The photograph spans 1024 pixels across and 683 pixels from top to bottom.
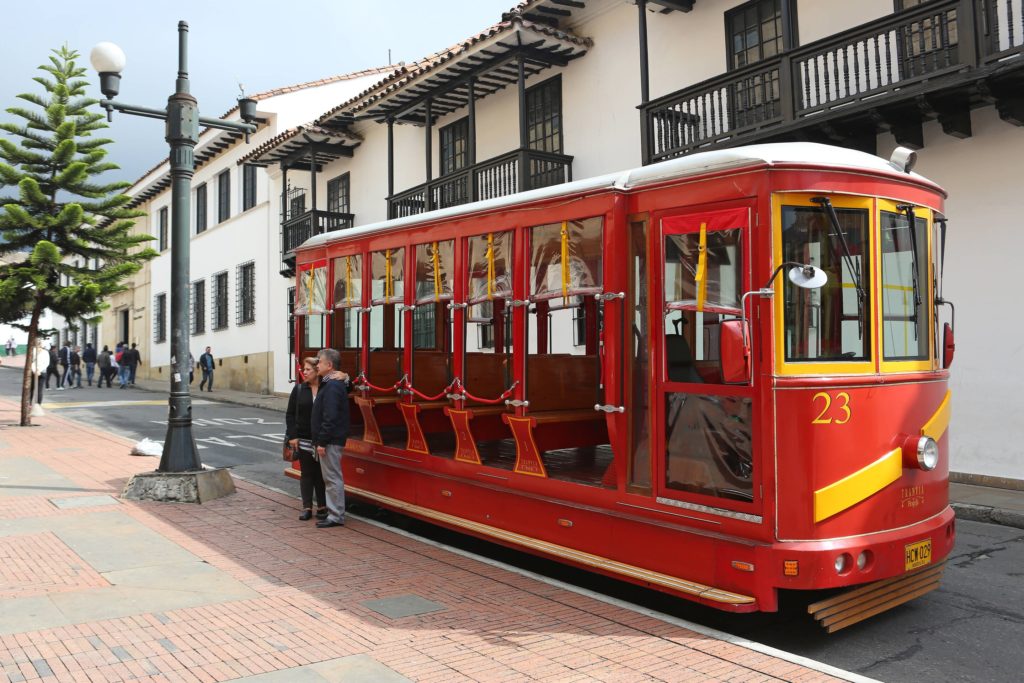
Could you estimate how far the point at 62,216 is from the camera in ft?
53.0

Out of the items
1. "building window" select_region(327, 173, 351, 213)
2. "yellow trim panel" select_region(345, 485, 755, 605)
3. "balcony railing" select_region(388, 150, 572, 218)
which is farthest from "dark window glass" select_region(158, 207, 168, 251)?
"yellow trim panel" select_region(345, 485, 755, 605)

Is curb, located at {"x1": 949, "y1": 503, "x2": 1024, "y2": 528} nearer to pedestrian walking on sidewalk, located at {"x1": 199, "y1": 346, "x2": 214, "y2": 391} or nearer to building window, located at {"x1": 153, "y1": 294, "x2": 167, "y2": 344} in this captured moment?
pedestrian walking on sidewalk, located at {"x1": 199, "y1": 346, "x2": 214, "y2": 391}

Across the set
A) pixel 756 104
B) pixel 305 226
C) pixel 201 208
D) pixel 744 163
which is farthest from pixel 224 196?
pixel 744 163

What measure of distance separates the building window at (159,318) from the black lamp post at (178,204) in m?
30.3

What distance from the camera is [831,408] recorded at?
4.81 metres

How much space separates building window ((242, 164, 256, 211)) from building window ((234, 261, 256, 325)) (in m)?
2.15

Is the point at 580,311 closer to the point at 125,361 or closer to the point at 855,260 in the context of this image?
the point at 855,260

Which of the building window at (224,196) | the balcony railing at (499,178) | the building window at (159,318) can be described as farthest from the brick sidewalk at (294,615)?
the building window at (159,318)

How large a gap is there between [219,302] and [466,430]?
26465 mm

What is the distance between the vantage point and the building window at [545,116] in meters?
17.1

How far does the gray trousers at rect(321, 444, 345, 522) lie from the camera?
7.93 m

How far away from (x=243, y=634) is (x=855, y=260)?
13.9 feet

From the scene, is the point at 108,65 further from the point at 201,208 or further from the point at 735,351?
the point at 201,208

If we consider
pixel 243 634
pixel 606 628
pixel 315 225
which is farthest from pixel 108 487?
pixel 315 225
